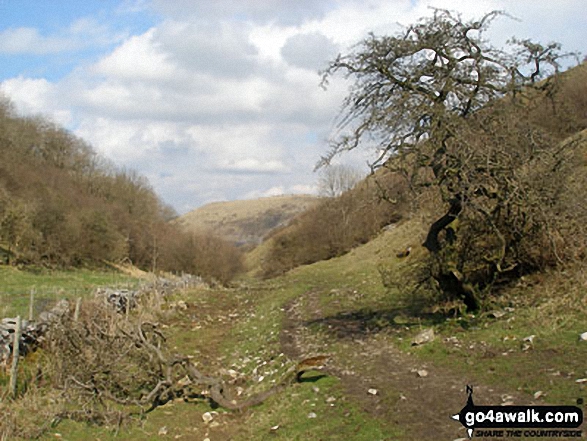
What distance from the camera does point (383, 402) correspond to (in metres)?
8.55

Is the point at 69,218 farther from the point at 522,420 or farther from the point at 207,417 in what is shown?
the point at 522,420

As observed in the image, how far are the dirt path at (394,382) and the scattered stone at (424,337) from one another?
18.3 inches

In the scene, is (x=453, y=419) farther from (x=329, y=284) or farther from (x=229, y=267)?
(x=229, y=267)

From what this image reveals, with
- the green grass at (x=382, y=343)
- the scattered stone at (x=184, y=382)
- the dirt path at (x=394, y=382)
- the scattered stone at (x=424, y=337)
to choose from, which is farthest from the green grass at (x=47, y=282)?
the scattered stone at (x=424, y=337)

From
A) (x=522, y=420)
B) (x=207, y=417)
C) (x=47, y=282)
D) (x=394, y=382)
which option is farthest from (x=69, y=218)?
(x=522, y=420)

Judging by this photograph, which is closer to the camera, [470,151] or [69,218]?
[470,151]

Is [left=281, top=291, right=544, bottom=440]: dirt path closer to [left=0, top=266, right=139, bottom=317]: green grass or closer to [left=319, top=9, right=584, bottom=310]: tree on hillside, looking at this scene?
[left=319, top=9, right=584, bottom=310]: tree on hillside

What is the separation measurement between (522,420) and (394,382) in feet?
9.56

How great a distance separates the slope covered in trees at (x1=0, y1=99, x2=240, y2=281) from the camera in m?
41.1

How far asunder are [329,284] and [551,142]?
1673cm

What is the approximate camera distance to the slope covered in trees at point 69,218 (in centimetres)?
4106

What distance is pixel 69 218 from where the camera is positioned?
44.9 metres

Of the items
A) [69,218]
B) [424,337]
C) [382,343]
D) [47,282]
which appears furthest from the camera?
[69,218]

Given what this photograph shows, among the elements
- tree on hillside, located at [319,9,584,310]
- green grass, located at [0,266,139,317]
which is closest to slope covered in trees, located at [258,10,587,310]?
tree on hillside, located at [319,9,584,310]
